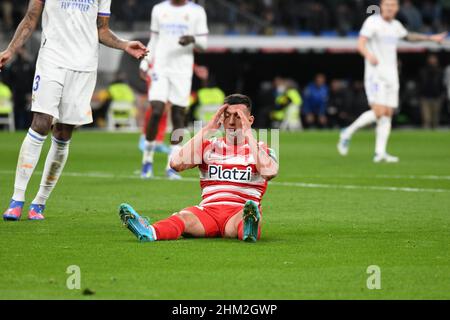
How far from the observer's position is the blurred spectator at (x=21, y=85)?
3369 cm

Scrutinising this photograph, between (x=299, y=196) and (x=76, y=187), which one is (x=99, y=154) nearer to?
(x=76, y=187)

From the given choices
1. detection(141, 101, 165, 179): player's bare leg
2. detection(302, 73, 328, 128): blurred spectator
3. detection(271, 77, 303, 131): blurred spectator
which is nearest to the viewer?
detection(141, 101, 165, 179): player's bare leg

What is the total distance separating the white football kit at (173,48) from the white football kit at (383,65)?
16.1 ft

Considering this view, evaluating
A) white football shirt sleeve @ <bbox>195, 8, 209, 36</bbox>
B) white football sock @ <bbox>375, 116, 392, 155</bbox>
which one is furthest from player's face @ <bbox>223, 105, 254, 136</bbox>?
white football sock @ <bbox>375, 116, 392, 155</bbox>

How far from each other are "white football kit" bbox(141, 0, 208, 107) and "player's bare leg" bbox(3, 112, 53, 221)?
5.73 m

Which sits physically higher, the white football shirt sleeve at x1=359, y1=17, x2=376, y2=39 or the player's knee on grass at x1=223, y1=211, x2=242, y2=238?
the white football shirt sleeve at x1=359, y1=17, x2=376, y2=39

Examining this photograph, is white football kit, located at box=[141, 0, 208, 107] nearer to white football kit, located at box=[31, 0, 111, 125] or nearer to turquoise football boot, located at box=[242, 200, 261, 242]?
white football kit, located at box=[31, 0, 111, 125]

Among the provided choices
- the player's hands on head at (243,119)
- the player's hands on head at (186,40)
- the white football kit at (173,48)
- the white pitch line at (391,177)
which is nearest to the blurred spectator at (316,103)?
the white pitch line at (391,177)

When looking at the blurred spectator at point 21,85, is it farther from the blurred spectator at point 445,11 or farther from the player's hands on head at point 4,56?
the player's hands on head at point 4,56

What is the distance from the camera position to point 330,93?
3891 centimetres

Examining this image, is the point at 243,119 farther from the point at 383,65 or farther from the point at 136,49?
the point at 383,65

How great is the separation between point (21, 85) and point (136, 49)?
23170 mm

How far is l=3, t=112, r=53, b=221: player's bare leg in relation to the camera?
1088 cm

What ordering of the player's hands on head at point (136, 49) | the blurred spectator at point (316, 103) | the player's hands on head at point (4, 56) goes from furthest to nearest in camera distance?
the blurred spectator at point (316, 103) → the player's hands on head at point (136, 49) → the player's hands on head at point (4, 56)
